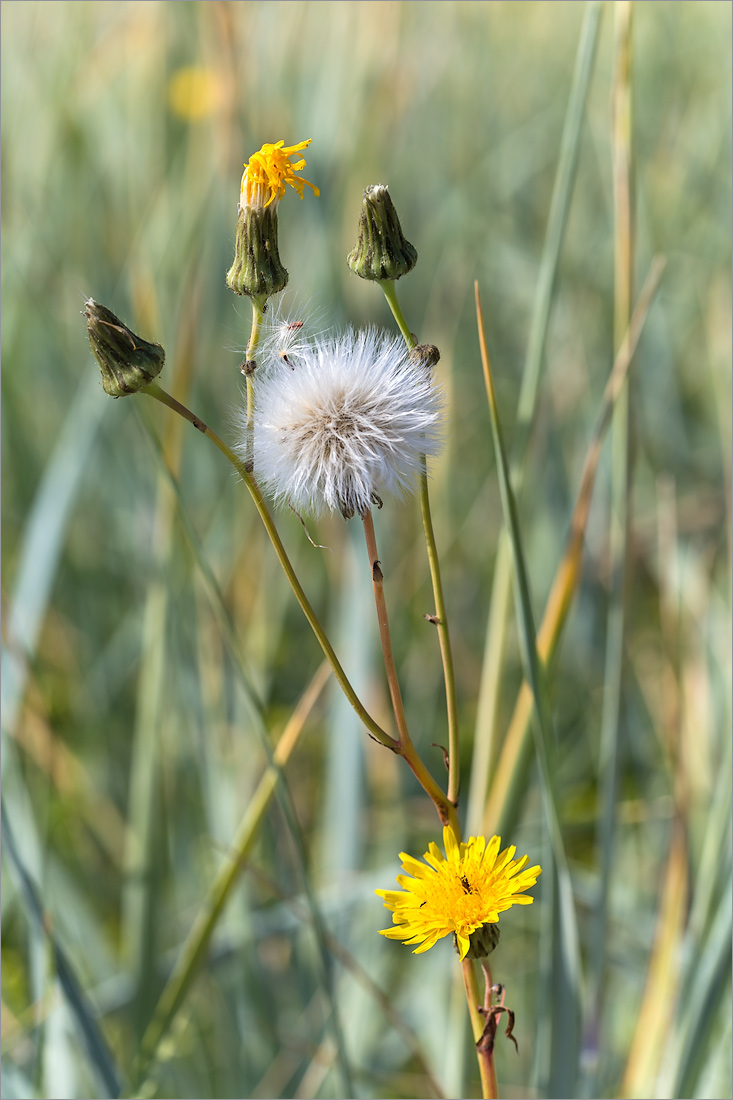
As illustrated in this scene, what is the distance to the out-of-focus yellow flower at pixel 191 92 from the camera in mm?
1820

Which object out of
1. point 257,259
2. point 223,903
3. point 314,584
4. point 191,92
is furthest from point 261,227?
point 191,92

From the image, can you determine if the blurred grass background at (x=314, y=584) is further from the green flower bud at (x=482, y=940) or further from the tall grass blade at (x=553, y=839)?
the green flower bud at (x=482, y=940)

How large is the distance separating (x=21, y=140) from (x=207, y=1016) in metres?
1.86

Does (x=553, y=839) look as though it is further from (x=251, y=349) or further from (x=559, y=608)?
(x=251, y=349)

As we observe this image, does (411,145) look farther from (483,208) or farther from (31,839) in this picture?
(31,839)

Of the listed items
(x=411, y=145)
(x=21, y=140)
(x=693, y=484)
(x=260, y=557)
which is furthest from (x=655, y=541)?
(x=21, y=140)

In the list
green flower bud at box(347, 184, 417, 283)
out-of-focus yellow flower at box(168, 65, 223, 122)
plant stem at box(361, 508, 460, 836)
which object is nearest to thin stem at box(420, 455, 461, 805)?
plant stem at box(361, 508, 460, 836)

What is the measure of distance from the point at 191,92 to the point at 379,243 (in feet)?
6.41

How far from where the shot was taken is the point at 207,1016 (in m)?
1.12

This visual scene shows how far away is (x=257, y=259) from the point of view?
0.40 metres

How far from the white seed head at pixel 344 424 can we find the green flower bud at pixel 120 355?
0.06 m

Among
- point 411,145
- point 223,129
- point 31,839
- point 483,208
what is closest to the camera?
point 31,839

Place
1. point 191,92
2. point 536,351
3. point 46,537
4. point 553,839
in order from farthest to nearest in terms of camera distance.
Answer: point 191,92 → point 46,537 → point 536,351 → point 553,839

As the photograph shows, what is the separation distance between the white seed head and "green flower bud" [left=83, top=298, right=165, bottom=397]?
64mm
